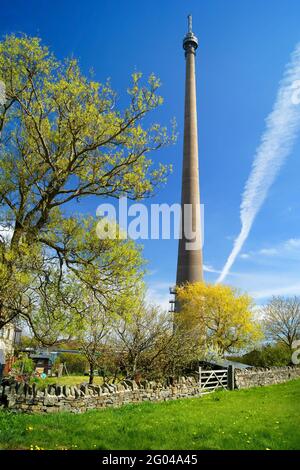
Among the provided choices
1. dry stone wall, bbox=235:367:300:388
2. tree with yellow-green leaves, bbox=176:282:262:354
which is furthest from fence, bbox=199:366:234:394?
tree with yellow-green leaves, bbox=176:282:262:354

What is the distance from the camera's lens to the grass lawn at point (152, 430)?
7.30m

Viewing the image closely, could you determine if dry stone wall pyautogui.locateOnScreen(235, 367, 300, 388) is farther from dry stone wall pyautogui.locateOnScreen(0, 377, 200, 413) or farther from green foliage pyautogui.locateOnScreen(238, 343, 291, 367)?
dry stone wall pyautogui.locateOnScreen(0, 377, 200, 413)

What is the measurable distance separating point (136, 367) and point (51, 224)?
33.6 feet

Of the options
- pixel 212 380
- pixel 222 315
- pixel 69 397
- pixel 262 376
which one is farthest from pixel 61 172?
pixel 222 315

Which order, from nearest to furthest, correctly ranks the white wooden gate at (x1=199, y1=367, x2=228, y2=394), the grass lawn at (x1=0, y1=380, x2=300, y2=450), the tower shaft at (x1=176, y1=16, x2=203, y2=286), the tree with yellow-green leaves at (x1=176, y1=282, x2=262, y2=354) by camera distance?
the grass lawn at (x1=0, y1=380, x2=300, y2=450) → the white wooden gate at (x1=199, y1=367, x2=228, y2=394) → the tree with yellow-green leaves at (x1=176, y1=282, x2=262, y2=354) → the tower shaft at (x1=176, y1=16, x2=203, y2=286)

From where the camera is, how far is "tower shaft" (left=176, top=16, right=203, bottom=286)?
45875 mm

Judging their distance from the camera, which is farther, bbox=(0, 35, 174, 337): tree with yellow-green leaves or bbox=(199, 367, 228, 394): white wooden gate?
bbox=(199, 367, 228, 394): white wooden gate

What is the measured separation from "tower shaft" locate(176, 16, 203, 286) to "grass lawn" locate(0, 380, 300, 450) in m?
34.2

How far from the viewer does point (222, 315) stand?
39094 millimetres

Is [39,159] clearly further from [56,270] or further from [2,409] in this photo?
[2,409]

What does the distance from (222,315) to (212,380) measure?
18.3m

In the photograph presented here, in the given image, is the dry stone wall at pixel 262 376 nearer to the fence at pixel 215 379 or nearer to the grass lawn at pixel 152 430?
the fence at pixel 215 379

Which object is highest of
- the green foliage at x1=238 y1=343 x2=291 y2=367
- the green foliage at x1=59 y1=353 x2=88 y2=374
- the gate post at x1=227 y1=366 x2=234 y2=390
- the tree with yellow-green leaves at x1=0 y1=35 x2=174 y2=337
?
the tree with yellow-green leaves at x1=0 y1=35 x2=174 y2=337

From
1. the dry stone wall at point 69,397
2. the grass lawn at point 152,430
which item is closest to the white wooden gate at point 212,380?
the dry stone wall at point 69,397
